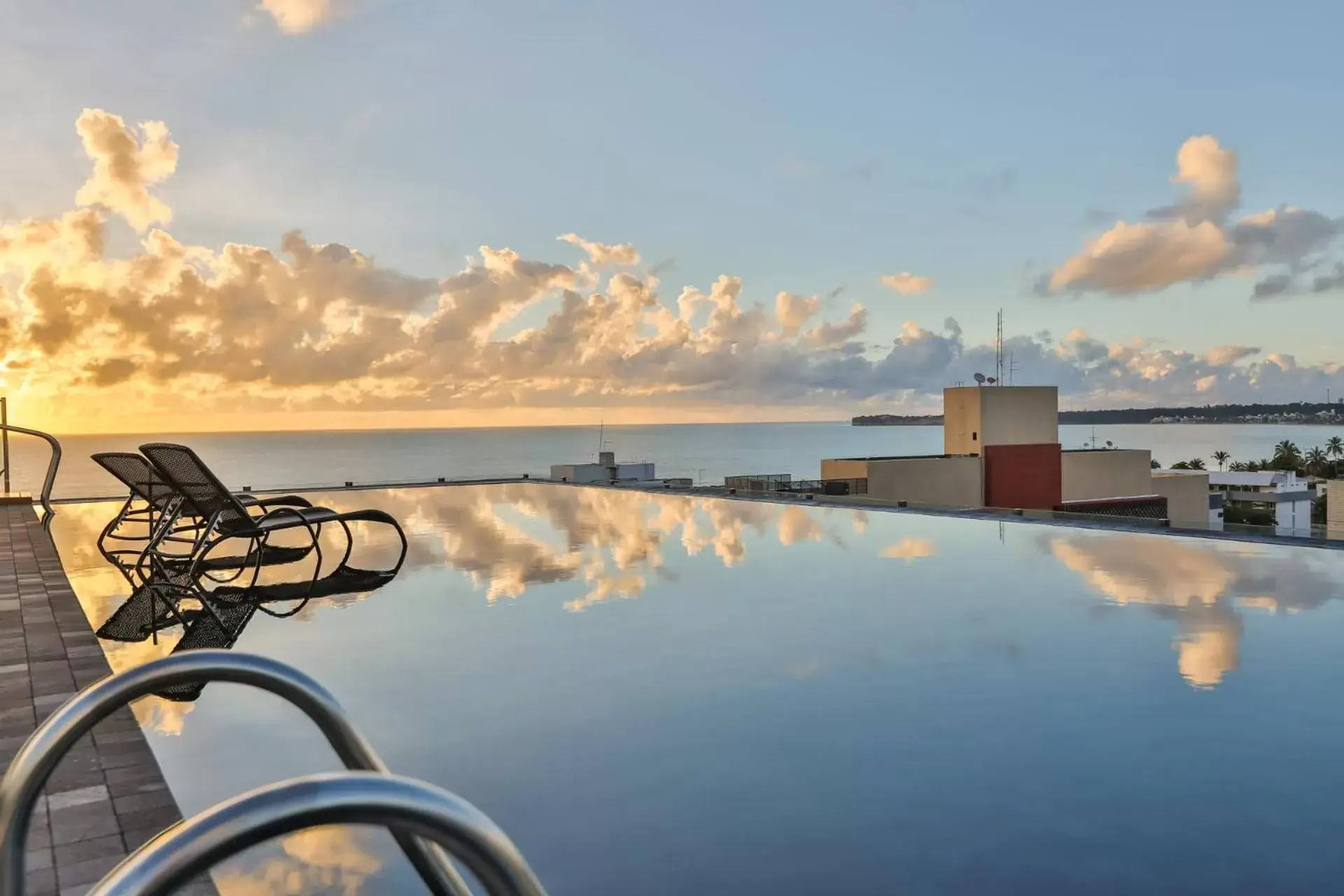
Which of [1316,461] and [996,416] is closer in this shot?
[996,416]

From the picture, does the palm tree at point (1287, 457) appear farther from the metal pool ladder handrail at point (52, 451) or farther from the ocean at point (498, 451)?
the metal pool ladder handrail at point (52, 451)

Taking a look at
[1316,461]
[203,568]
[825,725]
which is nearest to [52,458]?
[203,568]

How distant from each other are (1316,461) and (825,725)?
79.6 m

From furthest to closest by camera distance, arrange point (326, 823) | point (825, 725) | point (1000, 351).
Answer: point (1000, 351)
point (825, 725)
point (326, 823)

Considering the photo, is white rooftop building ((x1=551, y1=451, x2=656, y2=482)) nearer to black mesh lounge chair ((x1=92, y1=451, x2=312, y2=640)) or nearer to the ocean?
black mesh lounge chair ((x1=92, y1=451, x2=312, y2=640))

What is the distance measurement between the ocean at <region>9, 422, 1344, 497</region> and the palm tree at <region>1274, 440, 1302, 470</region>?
11.1ft

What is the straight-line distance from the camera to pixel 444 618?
5.37m

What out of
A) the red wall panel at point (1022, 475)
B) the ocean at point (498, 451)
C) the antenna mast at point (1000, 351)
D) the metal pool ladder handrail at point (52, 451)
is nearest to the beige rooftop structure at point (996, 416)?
the red wall panel at point (1022, 475)

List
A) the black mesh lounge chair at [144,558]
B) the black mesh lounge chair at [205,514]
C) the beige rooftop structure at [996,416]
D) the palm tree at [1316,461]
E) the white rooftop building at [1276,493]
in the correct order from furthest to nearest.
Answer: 1. the palm tree at [1316,461]
2. the white rooftop building at [1276,493]
3. the beige rooftop structure at [996,416]
4. the black mesh lounge chair at [205,514]
5. the black mesh lounge chair at [144,558]

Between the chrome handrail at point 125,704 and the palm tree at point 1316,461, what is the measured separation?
77390 mm

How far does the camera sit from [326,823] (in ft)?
2.78

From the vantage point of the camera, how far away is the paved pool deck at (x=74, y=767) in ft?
7.02

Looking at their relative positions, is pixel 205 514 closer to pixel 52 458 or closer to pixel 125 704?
pixel 125 704

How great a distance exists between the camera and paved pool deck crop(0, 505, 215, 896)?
7.02 feet
